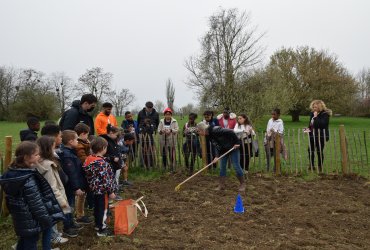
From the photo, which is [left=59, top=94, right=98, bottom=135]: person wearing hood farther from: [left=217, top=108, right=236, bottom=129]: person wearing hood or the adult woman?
the adult woman

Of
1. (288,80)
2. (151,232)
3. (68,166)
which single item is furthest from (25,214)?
(288,80)

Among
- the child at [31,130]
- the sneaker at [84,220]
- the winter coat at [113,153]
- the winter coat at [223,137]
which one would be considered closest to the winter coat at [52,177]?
the sneaker at [84,220]

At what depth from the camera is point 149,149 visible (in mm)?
8281

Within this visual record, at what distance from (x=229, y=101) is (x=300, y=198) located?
1704 centimetres

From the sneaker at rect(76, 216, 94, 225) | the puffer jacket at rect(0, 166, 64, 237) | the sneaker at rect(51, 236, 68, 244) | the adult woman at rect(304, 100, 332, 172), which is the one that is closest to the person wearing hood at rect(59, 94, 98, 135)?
the sneaker at rect(76, 216, 94, 225)

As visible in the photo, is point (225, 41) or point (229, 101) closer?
point (229, 101)

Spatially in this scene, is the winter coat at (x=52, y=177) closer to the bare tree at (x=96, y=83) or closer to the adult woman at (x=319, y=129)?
the adult woman at (x=319, y=129)

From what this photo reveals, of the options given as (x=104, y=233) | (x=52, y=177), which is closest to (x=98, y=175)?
(x=52, y=177)

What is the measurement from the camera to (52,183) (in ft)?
11.8

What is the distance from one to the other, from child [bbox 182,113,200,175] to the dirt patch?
3.47ft

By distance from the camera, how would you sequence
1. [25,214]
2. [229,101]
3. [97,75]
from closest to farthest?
[25,214]
[229,101]
[97,75]

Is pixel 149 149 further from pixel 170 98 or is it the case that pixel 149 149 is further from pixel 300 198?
pixel 170 98

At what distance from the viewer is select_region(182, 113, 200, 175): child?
8.02 m

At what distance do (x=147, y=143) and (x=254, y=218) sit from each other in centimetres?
413
